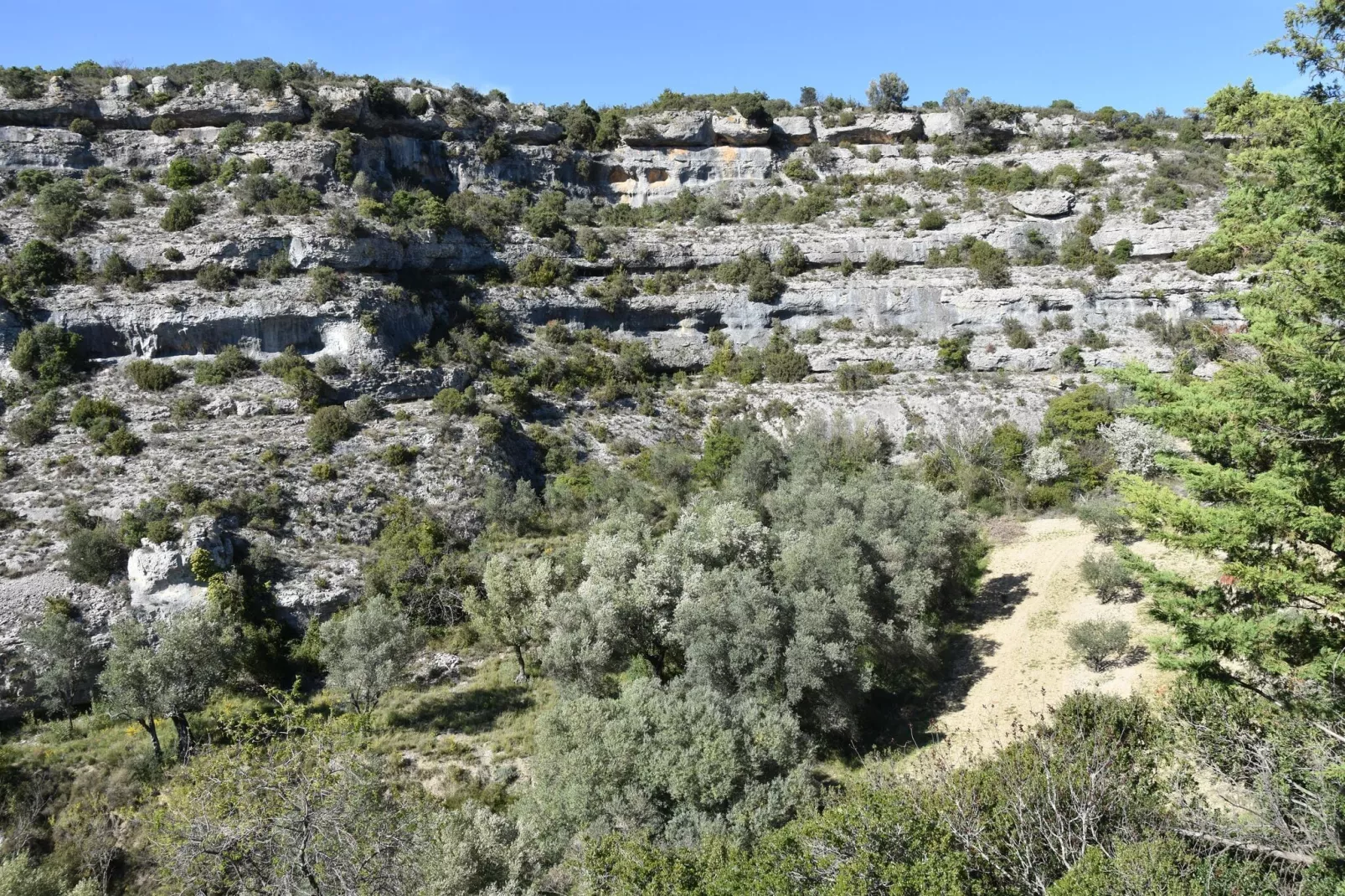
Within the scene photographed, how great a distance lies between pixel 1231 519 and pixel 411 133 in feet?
175

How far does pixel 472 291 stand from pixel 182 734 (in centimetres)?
3054

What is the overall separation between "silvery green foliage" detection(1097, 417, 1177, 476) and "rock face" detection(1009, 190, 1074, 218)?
67.7 feet

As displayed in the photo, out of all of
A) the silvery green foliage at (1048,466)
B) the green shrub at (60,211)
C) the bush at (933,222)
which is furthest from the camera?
the bush at (933,222)

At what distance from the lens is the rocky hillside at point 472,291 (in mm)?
28094

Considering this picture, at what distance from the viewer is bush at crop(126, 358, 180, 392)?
107 ft

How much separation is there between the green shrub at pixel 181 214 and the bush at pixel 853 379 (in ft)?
122

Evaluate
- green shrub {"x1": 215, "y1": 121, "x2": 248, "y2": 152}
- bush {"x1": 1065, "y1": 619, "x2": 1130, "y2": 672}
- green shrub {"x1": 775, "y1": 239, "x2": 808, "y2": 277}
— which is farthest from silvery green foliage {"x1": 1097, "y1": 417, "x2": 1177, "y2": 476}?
green shrub {"x1": 215, "y1": 121, "x2": 248, "y2": 152}

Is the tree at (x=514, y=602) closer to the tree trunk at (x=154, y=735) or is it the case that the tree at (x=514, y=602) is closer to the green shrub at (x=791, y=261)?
the tree trunk at (x=154, y=735)

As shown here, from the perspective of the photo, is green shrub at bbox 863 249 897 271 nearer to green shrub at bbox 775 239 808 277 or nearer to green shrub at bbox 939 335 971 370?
green shrub at bbox 775 239 808 277

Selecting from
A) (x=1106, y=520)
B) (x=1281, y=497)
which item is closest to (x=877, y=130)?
(x=1106, y=520)

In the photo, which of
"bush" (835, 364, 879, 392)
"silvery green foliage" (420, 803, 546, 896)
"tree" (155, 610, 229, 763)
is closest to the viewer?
"silvery green foliage" (420, 803, 546, 896)

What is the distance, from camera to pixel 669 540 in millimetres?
21000

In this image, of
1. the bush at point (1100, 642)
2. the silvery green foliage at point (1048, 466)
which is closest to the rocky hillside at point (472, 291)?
the silvery green foliage at point (1048, 466)

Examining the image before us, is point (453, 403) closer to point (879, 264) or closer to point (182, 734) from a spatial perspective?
point (182, 734)
